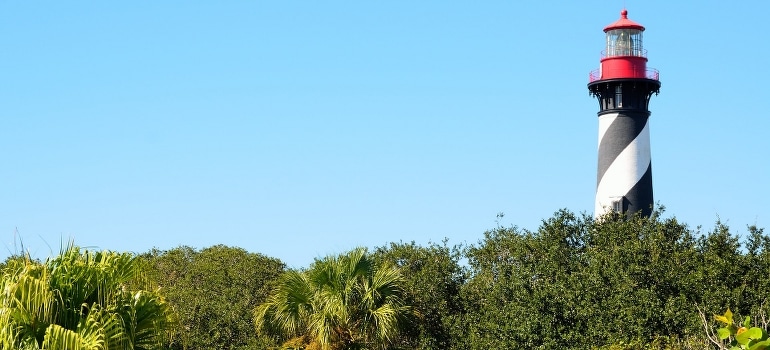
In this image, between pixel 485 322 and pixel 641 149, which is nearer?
pixel 485 322

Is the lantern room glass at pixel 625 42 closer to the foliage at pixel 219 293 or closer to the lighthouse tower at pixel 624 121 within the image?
the lighthouse tower at pixel 624 121

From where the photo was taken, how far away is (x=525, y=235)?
3105cm

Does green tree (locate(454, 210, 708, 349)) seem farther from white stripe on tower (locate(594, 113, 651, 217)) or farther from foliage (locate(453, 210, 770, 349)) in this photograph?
white stripe on tower (locate(594, 113, 651, 217))

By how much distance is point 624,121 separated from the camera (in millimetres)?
41031

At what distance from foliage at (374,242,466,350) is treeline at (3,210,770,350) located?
0.11 feet

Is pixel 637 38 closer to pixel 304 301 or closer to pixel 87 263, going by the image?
pixel 304 301

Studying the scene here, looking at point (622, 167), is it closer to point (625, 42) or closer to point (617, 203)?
point (617, 203)

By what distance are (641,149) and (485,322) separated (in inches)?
608

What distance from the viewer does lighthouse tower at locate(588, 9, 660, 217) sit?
40.4m

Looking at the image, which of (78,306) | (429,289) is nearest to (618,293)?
(429,289)

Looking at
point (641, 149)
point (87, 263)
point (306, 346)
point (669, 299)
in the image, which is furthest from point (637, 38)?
point (87, 263)

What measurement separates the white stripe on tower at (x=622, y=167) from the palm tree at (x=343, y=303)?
17.8 meters

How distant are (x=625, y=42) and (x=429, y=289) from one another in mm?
17342

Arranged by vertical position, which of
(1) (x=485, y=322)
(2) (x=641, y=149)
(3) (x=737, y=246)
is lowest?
(1) (x=485, y=322)
